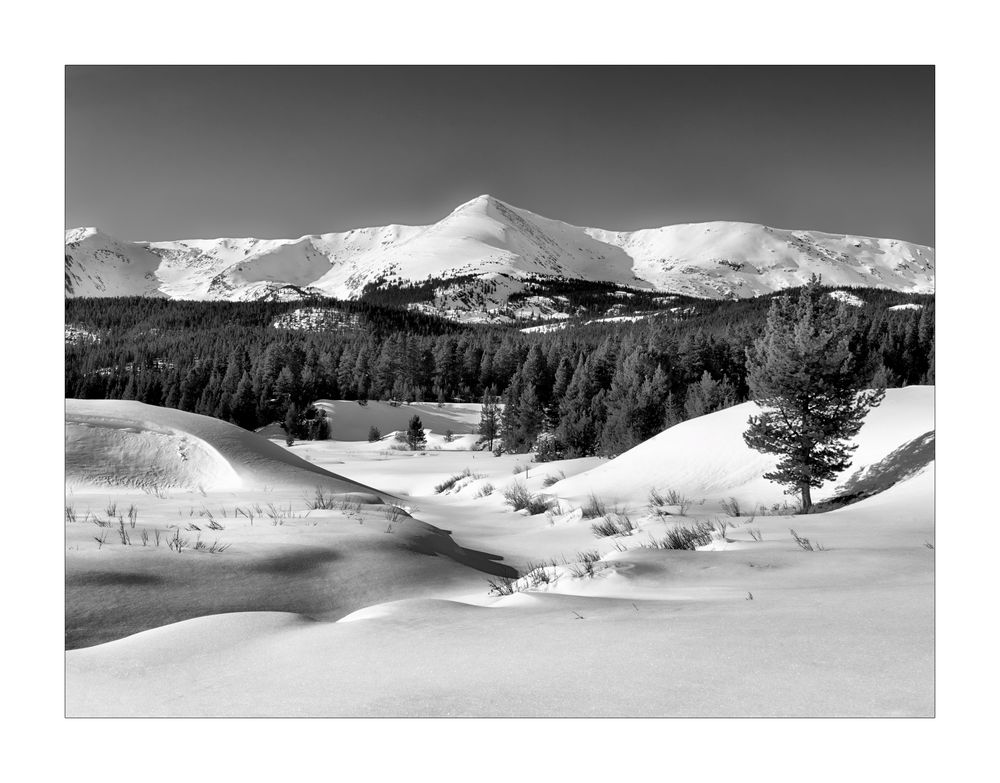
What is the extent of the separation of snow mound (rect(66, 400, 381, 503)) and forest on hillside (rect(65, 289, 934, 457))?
1179 mm

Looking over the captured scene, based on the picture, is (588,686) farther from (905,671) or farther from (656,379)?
(656,379)

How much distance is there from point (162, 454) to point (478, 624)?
9.78 metres

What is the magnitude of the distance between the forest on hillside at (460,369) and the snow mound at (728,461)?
164cm

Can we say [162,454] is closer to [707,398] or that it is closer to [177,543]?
[177,543]

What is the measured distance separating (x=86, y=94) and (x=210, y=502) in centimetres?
547

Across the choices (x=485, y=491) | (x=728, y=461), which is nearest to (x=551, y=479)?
(x=485, y=491)

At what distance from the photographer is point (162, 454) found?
1130 centimetres

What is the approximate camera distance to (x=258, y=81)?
22.0ft

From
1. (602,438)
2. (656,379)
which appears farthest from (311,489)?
(656,379)

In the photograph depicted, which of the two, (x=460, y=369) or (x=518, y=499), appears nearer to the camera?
(x=518, y=499)

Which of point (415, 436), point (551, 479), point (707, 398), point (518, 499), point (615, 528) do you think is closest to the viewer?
point (615, 528)

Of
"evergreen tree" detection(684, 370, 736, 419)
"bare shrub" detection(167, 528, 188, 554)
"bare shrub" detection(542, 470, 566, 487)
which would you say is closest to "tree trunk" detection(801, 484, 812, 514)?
"bare shrub" detection(542, 470, 566, 487)

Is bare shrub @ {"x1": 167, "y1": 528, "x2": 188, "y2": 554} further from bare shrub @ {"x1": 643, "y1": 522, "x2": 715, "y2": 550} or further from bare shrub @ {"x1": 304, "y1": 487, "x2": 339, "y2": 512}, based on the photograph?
bare shrub @ {"x1": 643, "y1": 522, "x2": 715, "y2": 550}

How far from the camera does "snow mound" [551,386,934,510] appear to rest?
14.2 m
